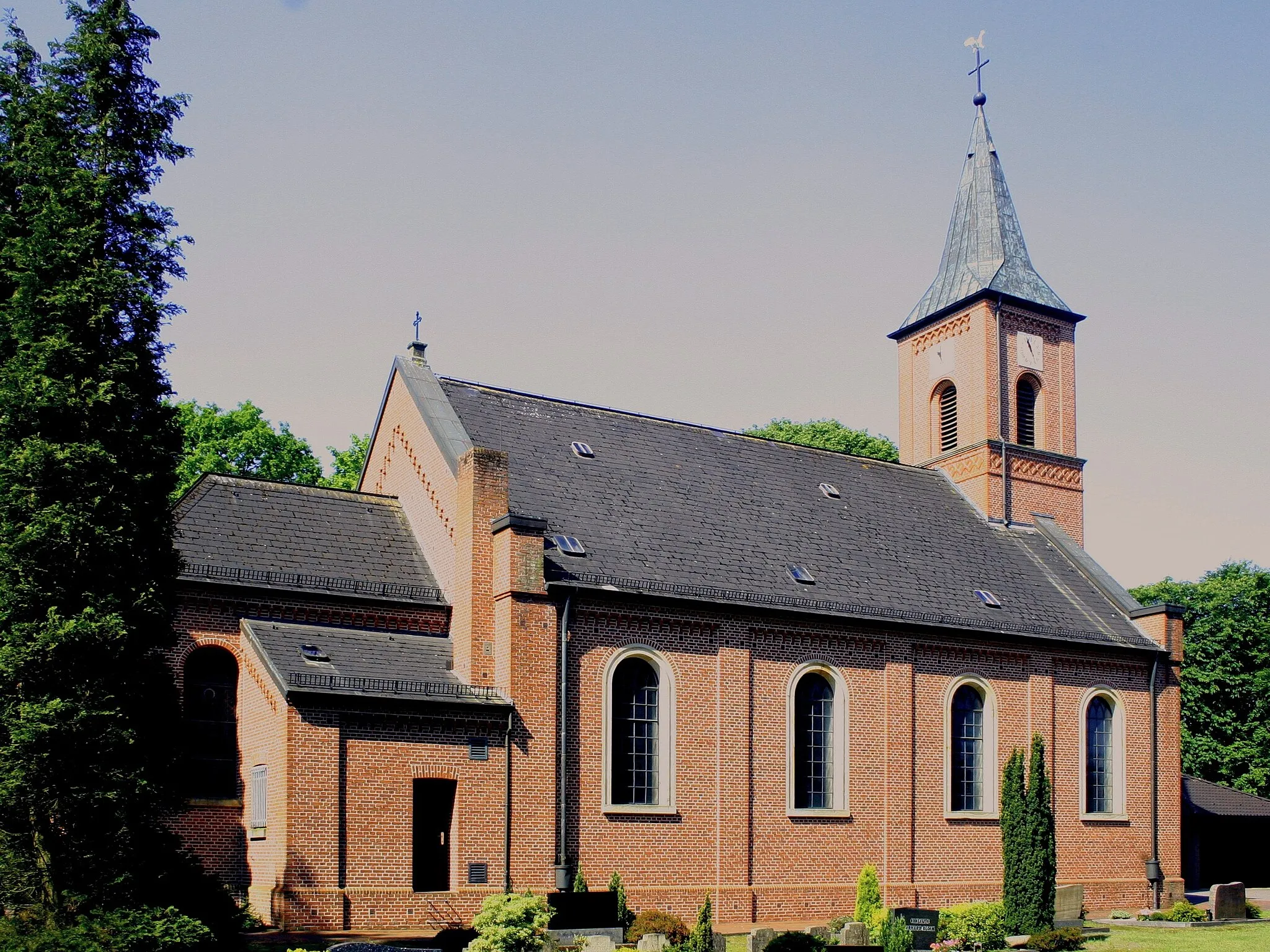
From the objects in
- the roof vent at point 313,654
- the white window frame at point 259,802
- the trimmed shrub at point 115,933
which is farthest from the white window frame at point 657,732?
the trimmed shrub at point 115,933

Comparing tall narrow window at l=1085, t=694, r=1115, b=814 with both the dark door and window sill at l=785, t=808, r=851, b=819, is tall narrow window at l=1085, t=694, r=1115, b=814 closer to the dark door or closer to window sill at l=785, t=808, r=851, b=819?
window sill at l=785, t=808, r=851, b=819

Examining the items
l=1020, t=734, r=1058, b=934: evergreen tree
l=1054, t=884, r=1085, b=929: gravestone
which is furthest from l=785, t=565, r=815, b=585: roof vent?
l=1054, t=884, r=1085, b=929: gravestone

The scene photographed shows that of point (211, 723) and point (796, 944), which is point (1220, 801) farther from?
point (211, 723)

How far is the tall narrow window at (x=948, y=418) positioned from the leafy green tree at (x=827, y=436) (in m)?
22.4

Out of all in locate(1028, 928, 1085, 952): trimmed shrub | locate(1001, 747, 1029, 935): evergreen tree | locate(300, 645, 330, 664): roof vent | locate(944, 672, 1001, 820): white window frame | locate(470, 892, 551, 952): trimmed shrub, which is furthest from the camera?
locate(944, 672, 1001, 820): white window frame

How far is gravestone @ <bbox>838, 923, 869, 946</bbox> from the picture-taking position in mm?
22094

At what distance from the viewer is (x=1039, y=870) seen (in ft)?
81.8

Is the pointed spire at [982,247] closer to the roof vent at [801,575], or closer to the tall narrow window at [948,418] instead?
the tall narrow window at [948,418]

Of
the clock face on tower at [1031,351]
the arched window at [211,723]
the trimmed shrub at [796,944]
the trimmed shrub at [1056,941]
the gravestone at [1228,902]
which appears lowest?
the gravestone at [1228,902]

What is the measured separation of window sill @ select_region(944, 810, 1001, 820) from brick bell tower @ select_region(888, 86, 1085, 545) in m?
9.56

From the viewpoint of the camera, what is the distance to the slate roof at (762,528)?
28.2 m

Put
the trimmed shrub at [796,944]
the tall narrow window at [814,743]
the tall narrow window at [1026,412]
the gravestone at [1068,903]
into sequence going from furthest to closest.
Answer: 1. the tall narrow window at [1026,412]
2. the tall narrow window at [814,743]
3. the gravestone at [1068,903]
4. the trimmed shrub at [796,944]

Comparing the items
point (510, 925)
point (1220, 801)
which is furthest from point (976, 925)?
point (1220, 801)

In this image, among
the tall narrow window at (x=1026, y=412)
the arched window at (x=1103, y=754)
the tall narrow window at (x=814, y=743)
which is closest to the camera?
the tall narrow window at (x=814, y=743)
